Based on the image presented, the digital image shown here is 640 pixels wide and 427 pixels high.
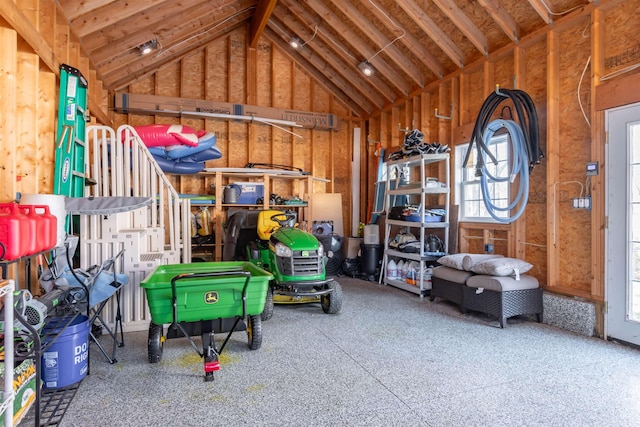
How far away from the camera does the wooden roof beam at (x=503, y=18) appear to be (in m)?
4.33

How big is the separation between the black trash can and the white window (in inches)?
63.5

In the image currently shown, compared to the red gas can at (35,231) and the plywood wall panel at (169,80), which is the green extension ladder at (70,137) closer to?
the red gas can at (35,231)

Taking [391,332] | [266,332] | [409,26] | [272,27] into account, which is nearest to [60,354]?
[266,332]

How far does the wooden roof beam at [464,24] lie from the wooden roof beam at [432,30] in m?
0.30

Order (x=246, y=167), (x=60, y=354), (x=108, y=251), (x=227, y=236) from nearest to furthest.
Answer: (x=60, y=354)
(x=108, y=251)
(x=227, y=236)
(x=246, y=167)

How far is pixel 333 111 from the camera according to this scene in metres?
7.95

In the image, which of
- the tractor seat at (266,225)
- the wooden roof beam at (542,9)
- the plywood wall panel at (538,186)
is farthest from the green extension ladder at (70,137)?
A: the plywood wall panel at (538,186)

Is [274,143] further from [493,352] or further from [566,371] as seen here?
[566,371]

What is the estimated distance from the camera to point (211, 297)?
2564 millimetres

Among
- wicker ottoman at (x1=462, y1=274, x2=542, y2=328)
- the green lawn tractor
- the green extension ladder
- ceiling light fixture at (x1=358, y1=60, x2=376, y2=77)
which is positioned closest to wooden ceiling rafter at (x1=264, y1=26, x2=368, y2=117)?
ceiling light fixture at (x1=358, y1=60, x2=376, y2=77)

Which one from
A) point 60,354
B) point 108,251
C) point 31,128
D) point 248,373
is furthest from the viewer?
point 108,251

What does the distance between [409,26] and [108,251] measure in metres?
4.95

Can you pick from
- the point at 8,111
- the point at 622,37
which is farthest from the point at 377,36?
the point at 8,111

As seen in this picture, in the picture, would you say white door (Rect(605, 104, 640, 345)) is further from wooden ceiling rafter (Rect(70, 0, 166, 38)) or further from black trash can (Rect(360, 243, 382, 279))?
wooden ceiling rafter (Rect(70, 0, 166, 38))
